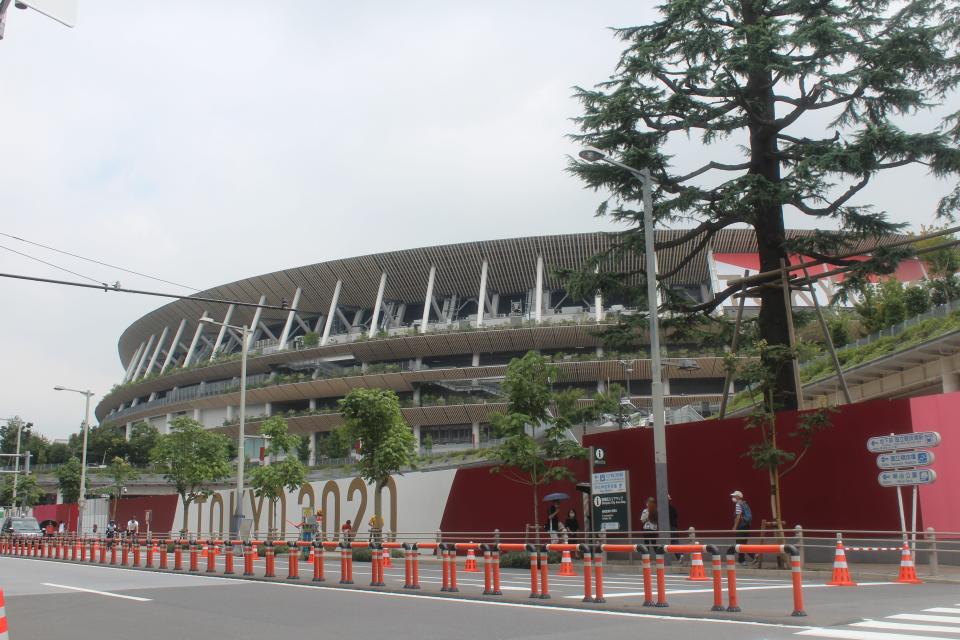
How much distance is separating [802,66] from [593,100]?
571 cm

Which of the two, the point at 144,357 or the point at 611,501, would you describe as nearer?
the point at 611,501

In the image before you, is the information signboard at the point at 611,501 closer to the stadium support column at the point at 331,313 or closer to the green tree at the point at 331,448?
the green tree at the point at 331,448

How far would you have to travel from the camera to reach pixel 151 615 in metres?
13.9

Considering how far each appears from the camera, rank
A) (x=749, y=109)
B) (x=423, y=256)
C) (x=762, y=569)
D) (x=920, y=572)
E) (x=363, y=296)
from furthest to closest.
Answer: (x=363, y=296), (x=423, y=256), (x=749, y=109), (x=762, y=569), (x=920, y=572)

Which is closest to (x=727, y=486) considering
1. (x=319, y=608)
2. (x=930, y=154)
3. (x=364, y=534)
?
(x=930, y=154)

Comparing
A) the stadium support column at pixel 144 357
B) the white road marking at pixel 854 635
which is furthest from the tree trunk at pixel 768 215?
the stadium support column at pixel 144 357

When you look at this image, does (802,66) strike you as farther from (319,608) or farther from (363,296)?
(363,296)

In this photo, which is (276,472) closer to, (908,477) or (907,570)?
(908,477)

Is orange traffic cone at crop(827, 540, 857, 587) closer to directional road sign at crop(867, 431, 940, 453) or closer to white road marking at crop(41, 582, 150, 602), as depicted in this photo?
directional road sign at crop(867, 431, 940, 453)

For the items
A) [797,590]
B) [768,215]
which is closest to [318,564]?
[797,590]

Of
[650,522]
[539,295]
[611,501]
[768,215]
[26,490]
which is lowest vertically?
[650,522]

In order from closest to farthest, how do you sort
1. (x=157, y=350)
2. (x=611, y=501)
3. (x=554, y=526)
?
(x=611, y=501), (x=554, y=526), (x=157, y=350)

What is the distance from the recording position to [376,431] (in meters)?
35.4

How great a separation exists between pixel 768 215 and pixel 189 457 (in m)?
37.0
